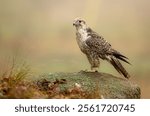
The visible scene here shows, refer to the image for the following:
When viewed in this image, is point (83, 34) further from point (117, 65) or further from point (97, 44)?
point (117, 65)

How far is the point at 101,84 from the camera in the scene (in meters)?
10.1

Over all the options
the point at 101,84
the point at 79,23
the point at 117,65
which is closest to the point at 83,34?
the point at 79,23

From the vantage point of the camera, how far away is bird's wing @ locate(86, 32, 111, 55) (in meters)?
10.6

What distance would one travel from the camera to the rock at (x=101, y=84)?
32.5ft

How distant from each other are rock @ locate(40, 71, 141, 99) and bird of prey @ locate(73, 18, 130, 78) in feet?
0.63

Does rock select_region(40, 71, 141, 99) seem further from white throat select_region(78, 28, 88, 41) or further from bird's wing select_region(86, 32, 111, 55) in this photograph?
white throat select_region(78, 28, 88, 41)

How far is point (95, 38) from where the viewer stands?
10.7m

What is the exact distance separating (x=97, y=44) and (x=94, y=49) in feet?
0.29

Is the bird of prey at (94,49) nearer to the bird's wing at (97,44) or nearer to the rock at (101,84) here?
the bird's wing at (97,44)

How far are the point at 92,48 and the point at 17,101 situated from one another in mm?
1955

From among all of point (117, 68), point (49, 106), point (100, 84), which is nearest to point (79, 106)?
point (49, 106)

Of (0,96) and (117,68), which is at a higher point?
(117,68)

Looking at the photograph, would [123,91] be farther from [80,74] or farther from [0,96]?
[0,96]

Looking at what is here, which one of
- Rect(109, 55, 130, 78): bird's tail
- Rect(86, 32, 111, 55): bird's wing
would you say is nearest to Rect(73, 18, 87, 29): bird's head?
Rect(86, 32, 111, 55): bird's wing
